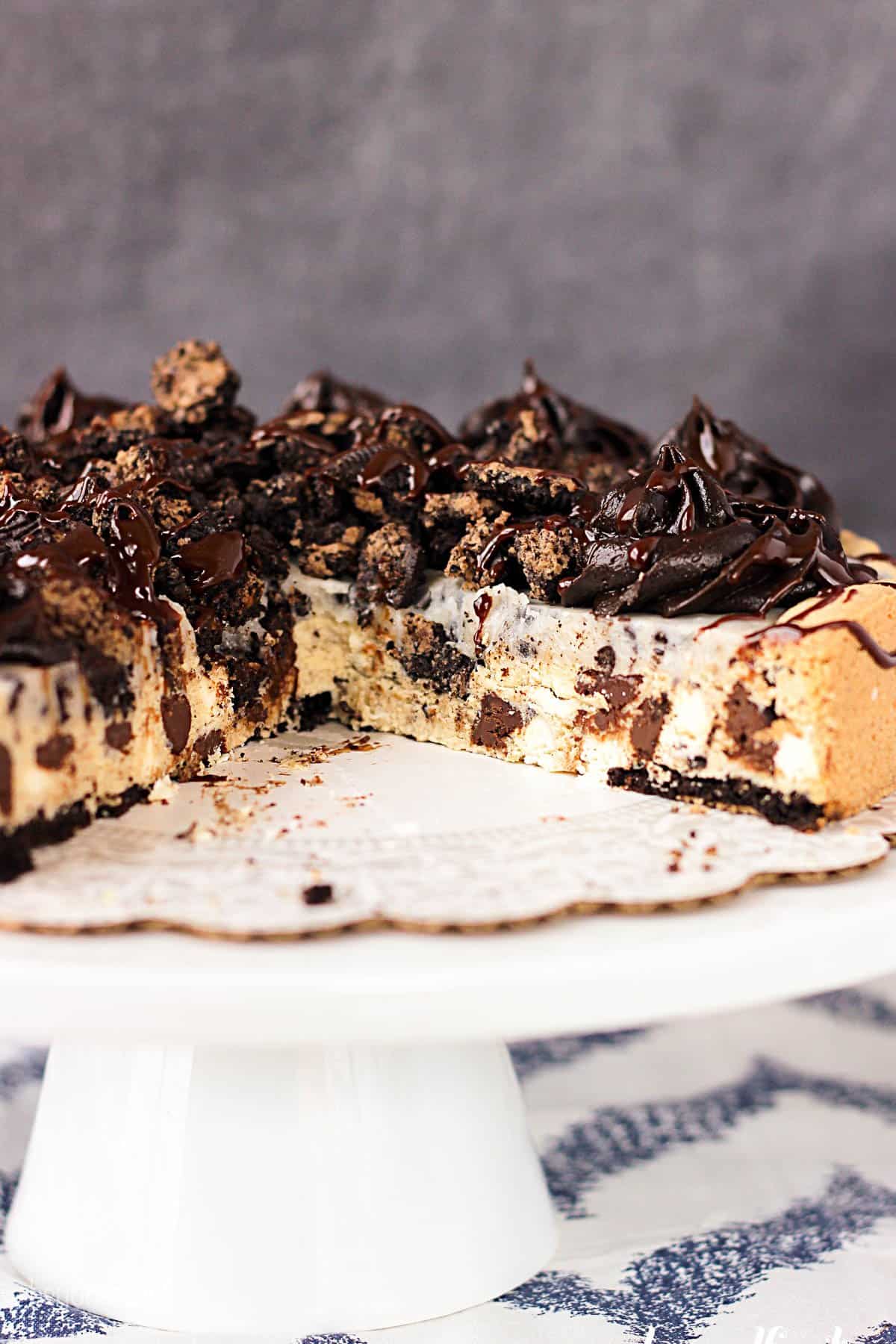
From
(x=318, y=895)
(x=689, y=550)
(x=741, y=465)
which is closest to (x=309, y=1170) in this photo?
(x=318, y=895)

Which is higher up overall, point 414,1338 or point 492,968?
point 492,968

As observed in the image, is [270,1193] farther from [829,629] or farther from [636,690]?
[829,629]

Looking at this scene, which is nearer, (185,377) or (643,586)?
(643,586)

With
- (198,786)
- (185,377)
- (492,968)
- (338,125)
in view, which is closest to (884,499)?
(338,125)

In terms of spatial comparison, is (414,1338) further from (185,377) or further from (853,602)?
(185,377)

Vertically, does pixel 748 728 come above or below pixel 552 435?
below

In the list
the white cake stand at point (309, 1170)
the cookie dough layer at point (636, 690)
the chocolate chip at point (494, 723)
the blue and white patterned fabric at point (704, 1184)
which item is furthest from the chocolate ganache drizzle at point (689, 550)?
→ the blue and white patterned fabric at point (704, 1184)

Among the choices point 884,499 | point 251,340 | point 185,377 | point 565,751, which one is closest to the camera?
point 565,751
